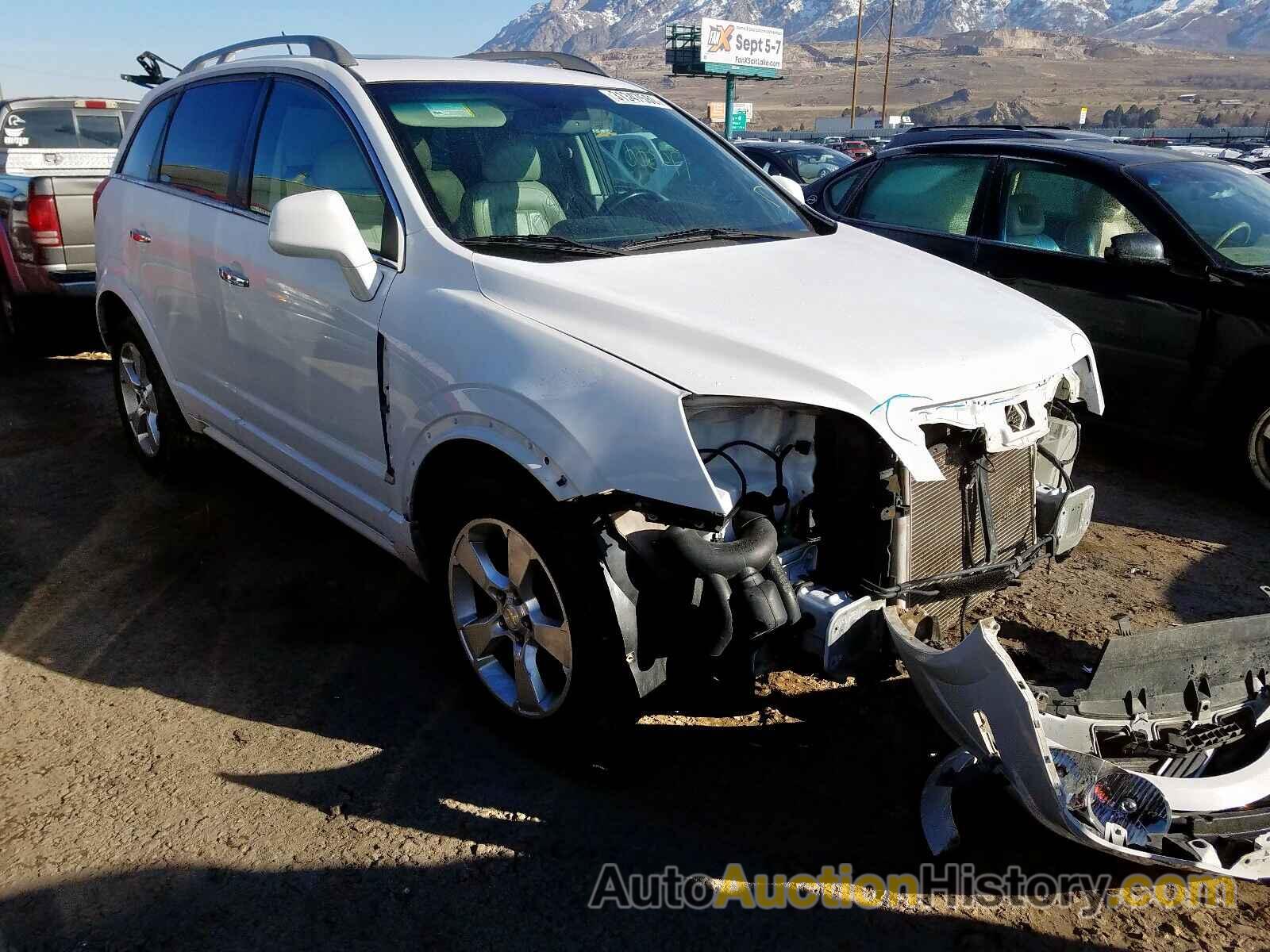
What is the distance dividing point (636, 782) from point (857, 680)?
0.72 meters

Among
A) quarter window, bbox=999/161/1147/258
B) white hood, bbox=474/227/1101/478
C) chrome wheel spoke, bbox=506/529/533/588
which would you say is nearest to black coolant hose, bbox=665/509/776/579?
white hood, bbox=474/227/1101/478

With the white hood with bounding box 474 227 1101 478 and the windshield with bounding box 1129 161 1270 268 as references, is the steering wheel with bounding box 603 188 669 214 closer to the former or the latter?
the white hood with bounding box 474 227 1101 478

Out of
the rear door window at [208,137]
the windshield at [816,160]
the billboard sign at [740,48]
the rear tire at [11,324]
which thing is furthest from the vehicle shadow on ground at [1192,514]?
the billboard sign at [740,48]

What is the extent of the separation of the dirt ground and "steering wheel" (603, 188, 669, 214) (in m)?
1.52

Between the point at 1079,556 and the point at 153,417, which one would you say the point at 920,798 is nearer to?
the point at 1079,556

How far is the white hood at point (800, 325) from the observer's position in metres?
2.48

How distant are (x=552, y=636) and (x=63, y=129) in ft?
30.4

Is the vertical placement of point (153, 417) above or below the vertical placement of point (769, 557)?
below

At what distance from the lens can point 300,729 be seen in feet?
10.7

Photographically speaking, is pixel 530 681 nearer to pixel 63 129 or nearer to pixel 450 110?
pixel 450 110

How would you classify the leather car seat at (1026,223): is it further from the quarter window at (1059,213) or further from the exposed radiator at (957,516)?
the exposed radiator at (957,516)

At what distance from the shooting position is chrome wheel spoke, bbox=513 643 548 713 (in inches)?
118

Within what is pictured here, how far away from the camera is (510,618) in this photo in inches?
118

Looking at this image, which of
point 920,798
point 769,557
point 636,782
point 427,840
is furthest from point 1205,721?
point 427,840
